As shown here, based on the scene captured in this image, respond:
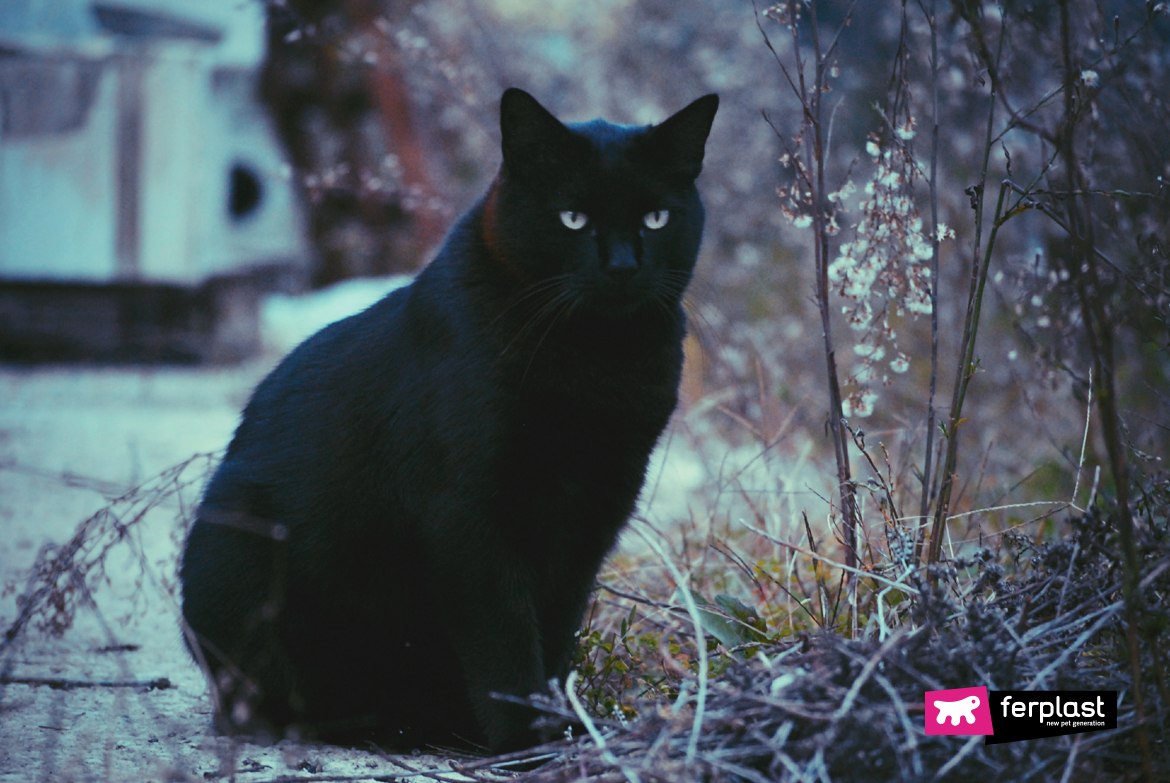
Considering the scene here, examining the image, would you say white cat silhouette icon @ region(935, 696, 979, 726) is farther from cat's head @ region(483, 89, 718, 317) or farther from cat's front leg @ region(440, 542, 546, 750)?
cat's head @ region(483, 89, 718, 317)

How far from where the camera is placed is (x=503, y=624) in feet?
5.57

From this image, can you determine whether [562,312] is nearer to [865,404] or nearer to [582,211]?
[582,211]

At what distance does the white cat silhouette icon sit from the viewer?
1.34 metres

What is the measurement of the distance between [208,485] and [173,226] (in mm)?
4595

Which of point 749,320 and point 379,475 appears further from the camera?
point 749,320

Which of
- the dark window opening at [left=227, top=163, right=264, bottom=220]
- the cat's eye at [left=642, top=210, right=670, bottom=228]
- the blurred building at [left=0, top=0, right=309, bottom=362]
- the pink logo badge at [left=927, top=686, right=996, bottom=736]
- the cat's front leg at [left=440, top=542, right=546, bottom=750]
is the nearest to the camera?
the pink logo badge at [left=927, top=686, right=996, bottom=736]

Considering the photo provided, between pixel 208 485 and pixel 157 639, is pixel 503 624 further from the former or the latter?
pixel 157 639

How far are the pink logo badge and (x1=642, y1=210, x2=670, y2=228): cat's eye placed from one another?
3.06 ft

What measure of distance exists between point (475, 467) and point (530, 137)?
607mm

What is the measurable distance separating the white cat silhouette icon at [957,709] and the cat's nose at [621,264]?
2.75 feet

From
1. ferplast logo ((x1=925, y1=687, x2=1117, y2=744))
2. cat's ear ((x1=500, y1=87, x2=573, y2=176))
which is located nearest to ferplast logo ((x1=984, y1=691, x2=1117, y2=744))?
ferplast logo ((x1=925, y1=687, x2=1117, y2=744))

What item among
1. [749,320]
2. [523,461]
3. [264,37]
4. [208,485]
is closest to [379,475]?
[523,461]

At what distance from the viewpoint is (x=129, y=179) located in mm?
6012

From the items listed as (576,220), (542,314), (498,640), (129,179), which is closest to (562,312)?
(542,314)
